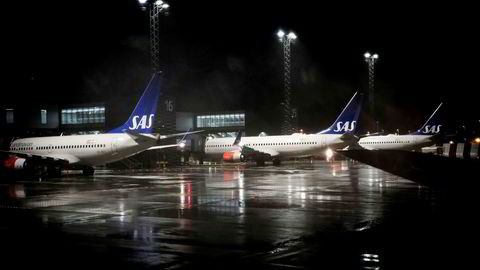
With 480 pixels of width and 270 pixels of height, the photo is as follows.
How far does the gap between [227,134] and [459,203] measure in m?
74.0

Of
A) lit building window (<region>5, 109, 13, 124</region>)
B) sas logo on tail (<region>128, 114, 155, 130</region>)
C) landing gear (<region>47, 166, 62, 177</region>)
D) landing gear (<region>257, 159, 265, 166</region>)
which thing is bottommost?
landing gear (<region>47, 166, 62, 177</region>)

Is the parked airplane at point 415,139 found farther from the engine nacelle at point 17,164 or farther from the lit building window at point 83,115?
the lit building window at point 83,115

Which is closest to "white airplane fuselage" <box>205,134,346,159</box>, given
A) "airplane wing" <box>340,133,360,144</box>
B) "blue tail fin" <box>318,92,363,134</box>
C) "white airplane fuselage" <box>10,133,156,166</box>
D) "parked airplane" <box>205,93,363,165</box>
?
"parked airplane" <box>205,93,363,165</box>

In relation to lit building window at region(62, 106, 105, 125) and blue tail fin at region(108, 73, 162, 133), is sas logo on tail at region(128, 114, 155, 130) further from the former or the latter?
lit building window at region(62, 106, 105, 125)

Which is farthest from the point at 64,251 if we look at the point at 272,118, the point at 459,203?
the point at 272,118

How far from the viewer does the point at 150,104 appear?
3622 cm

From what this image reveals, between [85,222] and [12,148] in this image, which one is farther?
[12,148]

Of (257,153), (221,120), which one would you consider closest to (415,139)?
(257,153)

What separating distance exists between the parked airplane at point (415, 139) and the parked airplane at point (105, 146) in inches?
1262

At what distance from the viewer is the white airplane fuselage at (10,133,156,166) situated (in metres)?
36.3

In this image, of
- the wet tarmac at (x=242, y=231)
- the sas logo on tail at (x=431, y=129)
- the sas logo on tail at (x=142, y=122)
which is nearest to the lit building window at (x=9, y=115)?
the sas logo on tail at (x=142, y=122)

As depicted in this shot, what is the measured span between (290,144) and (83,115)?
43.5 m

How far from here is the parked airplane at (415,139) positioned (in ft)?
193

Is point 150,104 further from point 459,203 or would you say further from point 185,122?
point 185,122
